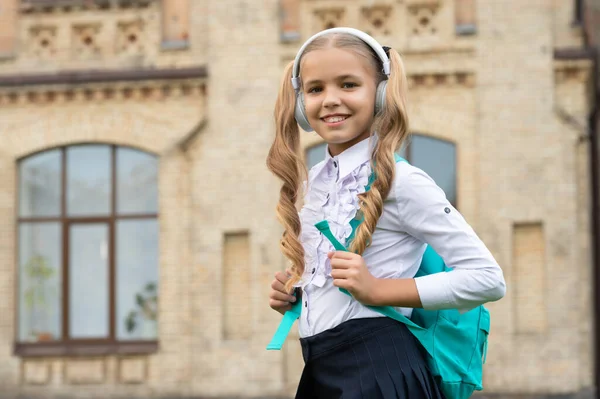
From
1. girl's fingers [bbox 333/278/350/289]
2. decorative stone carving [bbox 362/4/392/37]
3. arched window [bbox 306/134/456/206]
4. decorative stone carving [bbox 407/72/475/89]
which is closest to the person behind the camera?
girl's fingers [bbox 333/278/350/289]

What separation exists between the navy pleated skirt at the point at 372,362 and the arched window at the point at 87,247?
11.4m

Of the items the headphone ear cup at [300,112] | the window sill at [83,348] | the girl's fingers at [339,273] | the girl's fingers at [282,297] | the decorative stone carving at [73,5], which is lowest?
the window sill at [83,348]

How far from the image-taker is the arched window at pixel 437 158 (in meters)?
13.6

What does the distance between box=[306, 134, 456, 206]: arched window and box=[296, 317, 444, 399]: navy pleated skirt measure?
10.7 metres

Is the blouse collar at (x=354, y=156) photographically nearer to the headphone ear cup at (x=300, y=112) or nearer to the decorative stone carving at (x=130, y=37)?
the headphone ear cup at (x=300, y=112)

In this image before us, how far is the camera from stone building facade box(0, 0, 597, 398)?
13203mm

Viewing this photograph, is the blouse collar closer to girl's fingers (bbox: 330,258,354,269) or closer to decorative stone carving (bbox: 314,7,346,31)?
girl's fingers (bbox: 330,258,354,269)

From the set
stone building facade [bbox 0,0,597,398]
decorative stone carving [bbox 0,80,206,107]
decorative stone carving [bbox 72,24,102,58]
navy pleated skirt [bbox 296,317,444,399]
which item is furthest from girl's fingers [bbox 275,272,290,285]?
decorative stone carving [bbox 72,24,102,58]

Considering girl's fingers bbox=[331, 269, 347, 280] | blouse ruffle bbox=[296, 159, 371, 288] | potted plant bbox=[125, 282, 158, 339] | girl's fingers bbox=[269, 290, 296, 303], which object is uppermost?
blouse ruffle bbox=[296, 159, 371, 288]

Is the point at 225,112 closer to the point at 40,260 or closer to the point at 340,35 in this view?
the point at 40,260

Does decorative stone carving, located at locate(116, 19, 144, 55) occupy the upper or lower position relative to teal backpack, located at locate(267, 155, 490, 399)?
upper

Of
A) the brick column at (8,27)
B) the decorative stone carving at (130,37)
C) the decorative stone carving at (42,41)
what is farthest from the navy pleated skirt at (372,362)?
the brick column at (8,27)

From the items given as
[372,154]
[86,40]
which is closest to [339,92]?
[372,154]

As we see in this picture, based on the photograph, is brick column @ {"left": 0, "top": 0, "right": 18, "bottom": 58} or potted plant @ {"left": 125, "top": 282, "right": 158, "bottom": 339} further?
brick column @ {"left": 0, "top": 0, "right": 18, "bottom": 58}
